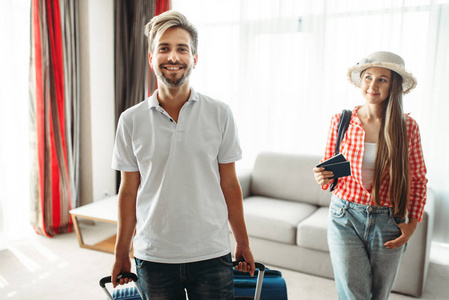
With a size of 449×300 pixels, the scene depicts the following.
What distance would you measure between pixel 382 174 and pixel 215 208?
26.5 inches

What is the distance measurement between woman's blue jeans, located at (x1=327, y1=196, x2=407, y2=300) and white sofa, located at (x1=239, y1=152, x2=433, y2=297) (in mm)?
966

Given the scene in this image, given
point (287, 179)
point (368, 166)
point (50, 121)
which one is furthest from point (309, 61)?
point (50, 121)

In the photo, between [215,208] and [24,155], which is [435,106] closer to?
[215,208]

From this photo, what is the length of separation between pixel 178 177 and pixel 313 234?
1.64 meters

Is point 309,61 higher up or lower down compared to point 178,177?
higher up

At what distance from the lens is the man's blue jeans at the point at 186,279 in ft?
3.67

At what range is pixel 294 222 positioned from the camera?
2602 millimetres

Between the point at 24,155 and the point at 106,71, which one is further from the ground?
the point at 106,71

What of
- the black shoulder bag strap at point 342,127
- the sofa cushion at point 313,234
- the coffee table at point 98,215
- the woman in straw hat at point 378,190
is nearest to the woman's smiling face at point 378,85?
the woman in straw hat at point 378,190

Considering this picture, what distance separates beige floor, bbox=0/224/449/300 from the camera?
233 centimetres

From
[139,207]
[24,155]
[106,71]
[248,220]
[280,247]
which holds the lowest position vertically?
[280,247]

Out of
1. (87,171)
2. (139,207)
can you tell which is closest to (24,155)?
(87,171)

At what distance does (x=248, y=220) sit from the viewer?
271 cm

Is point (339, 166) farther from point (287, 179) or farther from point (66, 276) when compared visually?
point (66, 276)
